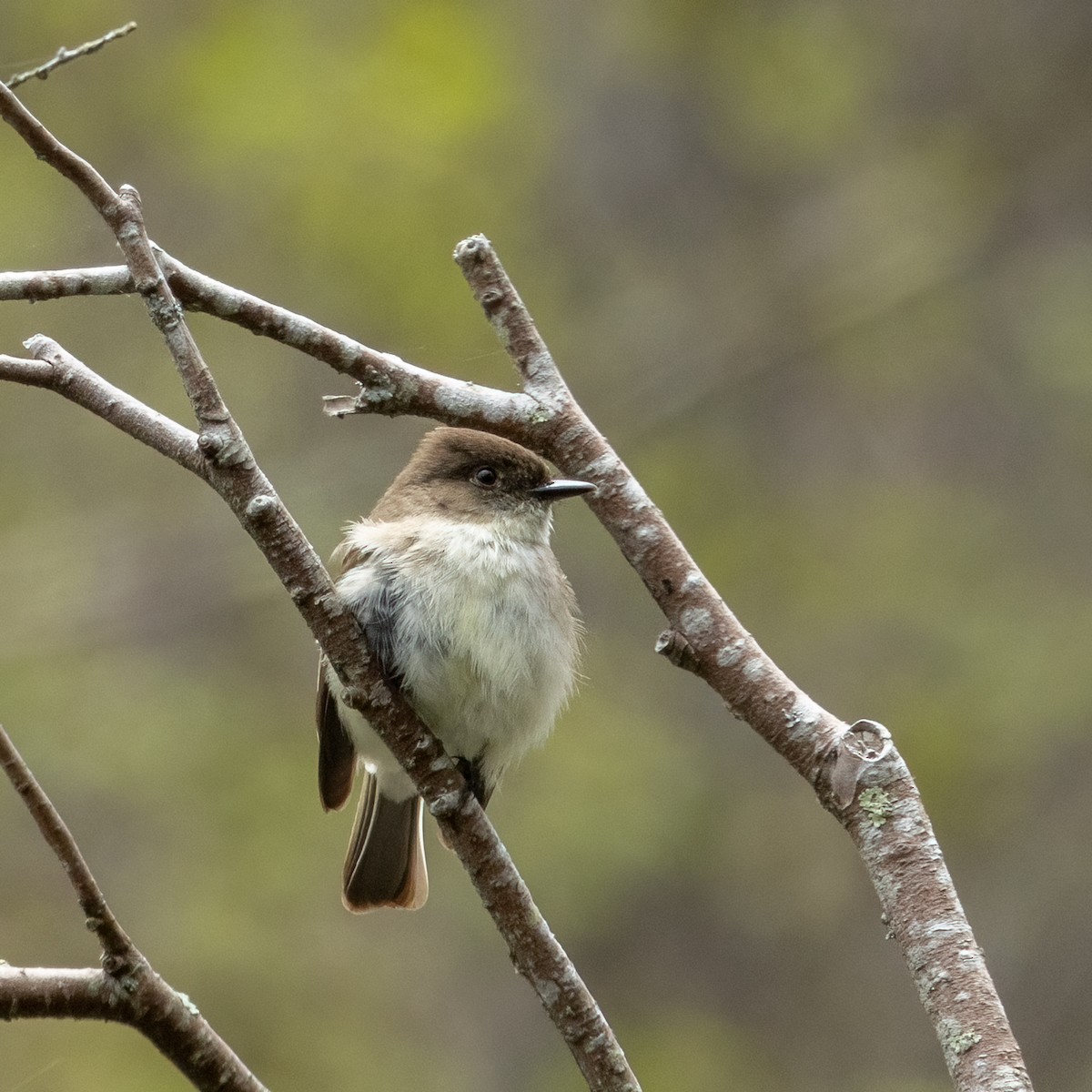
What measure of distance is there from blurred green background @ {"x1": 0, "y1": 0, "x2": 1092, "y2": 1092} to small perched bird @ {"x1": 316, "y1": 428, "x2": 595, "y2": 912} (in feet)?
8.76

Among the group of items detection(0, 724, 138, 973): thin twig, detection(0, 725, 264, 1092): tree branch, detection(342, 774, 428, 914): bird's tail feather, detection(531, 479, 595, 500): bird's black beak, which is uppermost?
detection(531, 479, 595, 500): bird's black beak

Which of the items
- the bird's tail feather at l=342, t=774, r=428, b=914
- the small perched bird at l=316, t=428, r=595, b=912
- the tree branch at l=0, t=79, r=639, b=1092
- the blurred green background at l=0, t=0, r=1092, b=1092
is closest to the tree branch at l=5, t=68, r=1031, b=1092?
the tree branch at l=0, t=79, r=639, b=1092

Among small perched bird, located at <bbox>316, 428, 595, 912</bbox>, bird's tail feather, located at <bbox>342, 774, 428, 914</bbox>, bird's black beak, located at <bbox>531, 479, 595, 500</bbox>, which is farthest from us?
bird's tail feather, located at <bbox>342, 774, 428, 914</bbox>

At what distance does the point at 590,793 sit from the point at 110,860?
2.42 m

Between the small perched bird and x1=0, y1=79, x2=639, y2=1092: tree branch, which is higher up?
the small perched bird

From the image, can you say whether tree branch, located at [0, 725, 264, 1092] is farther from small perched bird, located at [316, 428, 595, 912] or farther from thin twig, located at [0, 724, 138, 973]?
small perched bird, located at [316, 428, 595, 912]

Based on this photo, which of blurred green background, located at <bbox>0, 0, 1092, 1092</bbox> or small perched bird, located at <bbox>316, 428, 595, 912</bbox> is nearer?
small perched bird, located at <bbox>316, 428, 595, 912</bbox>

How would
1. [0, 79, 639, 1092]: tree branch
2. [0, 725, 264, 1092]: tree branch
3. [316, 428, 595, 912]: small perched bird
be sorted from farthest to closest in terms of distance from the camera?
[316, 428, 595, 912]: small perched bird, [0, 725, 264, 1092]: tree branch, [0, 79, 639, 1092]: tree branch

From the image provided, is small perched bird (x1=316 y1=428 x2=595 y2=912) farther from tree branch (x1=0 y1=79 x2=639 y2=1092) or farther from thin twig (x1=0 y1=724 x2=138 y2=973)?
thin twig (x1=0 y1=724 x2=138 y2=973)

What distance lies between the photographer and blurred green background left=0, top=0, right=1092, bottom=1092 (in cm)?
739

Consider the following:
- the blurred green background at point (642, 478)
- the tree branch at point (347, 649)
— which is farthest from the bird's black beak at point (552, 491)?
the blurred green background at point (642, 478)

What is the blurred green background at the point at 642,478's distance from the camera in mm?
7391

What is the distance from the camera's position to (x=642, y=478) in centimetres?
827

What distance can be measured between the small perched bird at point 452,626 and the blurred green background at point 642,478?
8.76 ft
